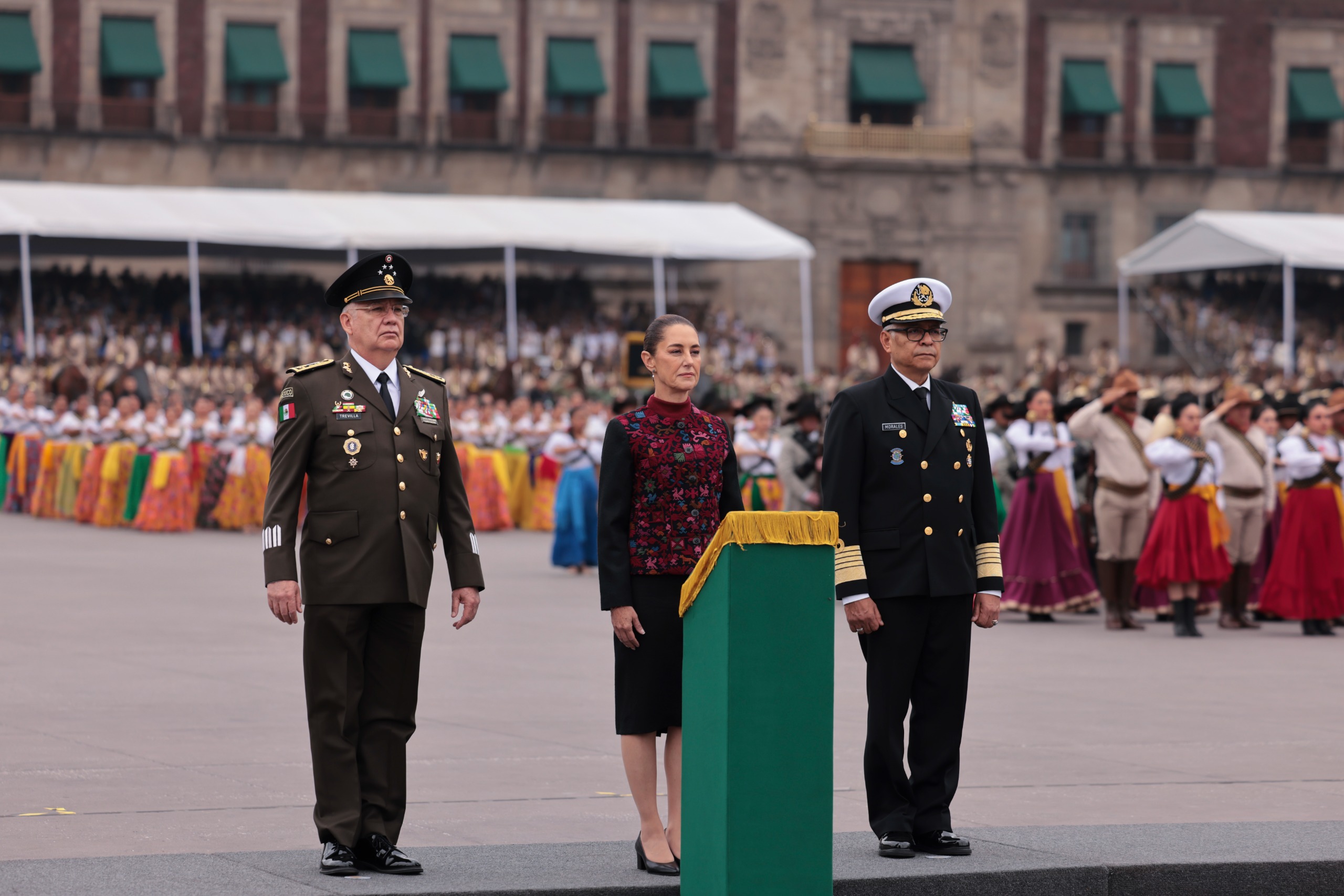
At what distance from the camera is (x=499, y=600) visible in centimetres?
1714

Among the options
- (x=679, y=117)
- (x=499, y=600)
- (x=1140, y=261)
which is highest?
(x=679, y=117)

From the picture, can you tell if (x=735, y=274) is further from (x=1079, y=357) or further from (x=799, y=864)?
(x=799, y=864)

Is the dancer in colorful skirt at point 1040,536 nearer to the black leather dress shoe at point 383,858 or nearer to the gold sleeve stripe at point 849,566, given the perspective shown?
the gold sleeve stripe at point 849,566

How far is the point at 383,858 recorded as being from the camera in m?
6.57

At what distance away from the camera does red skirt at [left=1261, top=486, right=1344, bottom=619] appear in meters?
15.8

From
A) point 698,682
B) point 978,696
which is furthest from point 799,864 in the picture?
point 978,696

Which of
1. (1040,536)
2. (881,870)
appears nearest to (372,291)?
(881,870)

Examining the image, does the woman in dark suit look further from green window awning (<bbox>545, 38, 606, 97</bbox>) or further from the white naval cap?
green window awning (<bbox>545, 38, 606, 97</bbox>)

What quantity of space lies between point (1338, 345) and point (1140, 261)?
7.12 metres

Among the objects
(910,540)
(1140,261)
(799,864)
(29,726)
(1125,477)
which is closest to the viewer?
(799,864)

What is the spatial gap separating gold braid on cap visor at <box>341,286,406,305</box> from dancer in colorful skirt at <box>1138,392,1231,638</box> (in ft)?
32.0

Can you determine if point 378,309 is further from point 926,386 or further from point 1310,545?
point 1310,545

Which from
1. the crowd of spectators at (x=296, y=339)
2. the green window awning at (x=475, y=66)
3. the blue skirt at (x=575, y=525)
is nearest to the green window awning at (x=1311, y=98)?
the crowd of spectators at (x=296, y=339)

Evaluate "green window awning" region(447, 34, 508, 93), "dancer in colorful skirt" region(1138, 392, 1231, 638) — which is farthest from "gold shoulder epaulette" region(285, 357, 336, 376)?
"green window awning" region(447, 34, 508, 93)
